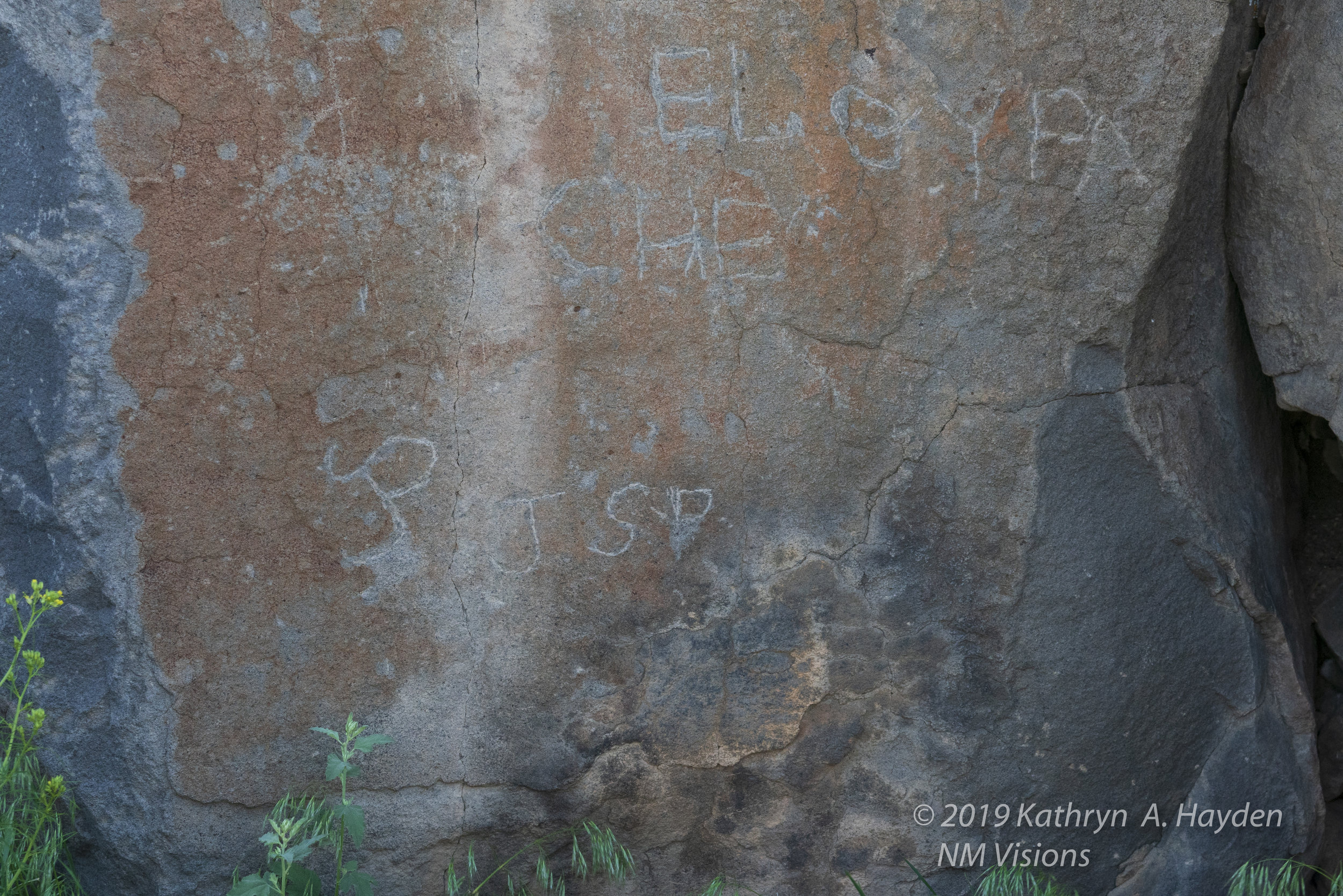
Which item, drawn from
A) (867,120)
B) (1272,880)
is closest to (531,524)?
(867,120)

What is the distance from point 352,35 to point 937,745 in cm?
183

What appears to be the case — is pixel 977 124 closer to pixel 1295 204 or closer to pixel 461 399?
pixel 1295 204

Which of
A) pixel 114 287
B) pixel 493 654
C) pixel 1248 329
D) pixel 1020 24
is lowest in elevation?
pixel 493 654

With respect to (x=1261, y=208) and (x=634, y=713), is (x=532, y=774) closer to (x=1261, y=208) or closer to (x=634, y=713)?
(x=634, y=713)

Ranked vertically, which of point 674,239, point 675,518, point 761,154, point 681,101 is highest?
point 681,101

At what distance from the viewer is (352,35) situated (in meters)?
2.22

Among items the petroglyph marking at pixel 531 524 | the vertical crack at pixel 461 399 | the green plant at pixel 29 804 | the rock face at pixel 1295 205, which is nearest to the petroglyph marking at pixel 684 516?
the petroglyph marking at pixel 531 524

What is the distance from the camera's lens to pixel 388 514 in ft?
7.62

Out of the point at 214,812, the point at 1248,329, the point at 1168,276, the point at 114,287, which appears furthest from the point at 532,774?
the point at 1248,329

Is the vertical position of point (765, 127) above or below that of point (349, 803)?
above

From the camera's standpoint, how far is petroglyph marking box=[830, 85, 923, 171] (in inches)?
90.0

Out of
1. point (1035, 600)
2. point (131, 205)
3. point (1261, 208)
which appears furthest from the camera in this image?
point (1261, 208)

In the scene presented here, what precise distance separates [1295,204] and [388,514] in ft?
6.62

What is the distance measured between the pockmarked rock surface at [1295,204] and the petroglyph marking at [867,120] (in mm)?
822
